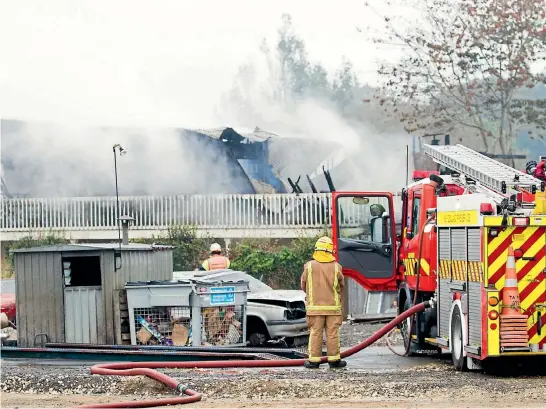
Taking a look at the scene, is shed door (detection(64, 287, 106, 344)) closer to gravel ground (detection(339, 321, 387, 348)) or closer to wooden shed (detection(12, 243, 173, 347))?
wooden shed (detection(12, 243, 173, 347))

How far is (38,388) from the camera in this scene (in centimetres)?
1284

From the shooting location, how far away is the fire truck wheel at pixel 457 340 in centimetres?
1462

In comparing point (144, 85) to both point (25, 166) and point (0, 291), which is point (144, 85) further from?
point (0, 291)

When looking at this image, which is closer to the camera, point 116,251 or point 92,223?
point 116,251

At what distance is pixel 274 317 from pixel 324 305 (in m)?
4.15

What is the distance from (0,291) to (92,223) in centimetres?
1009

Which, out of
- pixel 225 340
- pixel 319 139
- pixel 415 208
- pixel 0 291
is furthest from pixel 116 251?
pixel 319 139

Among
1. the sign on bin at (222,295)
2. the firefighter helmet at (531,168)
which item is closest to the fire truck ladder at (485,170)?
the firefighter helmet at (531,168)

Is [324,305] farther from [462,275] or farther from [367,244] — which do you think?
[367,244]

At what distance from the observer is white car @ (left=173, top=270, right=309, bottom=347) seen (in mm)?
19406

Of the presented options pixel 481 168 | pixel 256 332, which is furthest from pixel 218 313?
pixel 481 168

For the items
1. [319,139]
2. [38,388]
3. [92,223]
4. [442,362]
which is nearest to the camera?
[38,388]

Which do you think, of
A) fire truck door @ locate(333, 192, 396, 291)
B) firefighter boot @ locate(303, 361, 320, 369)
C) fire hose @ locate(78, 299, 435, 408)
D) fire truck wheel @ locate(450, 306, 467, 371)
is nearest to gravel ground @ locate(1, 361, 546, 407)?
fire hose @ locate(78, 299, 435, 408)

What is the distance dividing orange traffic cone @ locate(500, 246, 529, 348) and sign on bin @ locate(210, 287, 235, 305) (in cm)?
525
